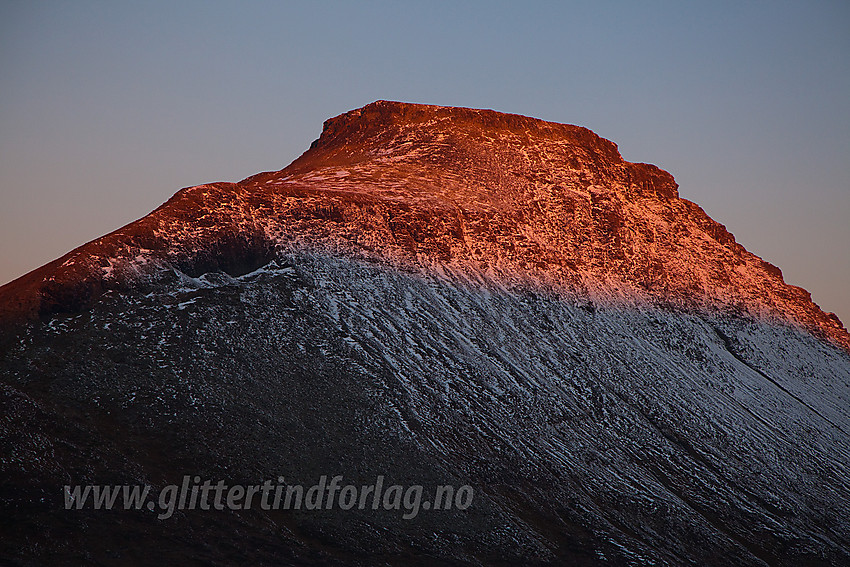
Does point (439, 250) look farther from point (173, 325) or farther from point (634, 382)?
point (173, 325)

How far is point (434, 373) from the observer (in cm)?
6206

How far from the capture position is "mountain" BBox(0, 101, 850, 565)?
47.5 m

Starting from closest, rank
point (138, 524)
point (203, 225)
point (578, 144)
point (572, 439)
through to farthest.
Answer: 1. point (138, 524)
2. point (572, 439)
3. point (203, 225)
4. point (578, 144)

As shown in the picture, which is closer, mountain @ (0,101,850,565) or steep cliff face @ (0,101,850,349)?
mountain @ (0,101,850,565)

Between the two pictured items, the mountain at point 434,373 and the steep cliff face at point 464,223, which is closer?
the mountain at point 434,373

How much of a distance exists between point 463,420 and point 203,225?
2368cm

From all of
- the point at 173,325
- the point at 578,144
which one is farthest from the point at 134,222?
the point at 578,144

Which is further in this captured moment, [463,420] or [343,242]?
[343,242]

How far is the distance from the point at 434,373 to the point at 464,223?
64.5 feet

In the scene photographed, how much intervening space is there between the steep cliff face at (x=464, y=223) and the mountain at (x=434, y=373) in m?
0.26

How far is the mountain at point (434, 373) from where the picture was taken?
156 feet

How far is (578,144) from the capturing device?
9394 centimetres

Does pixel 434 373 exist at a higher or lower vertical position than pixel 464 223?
lower

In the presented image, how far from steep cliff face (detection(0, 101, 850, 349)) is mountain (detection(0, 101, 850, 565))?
0.26 metres
